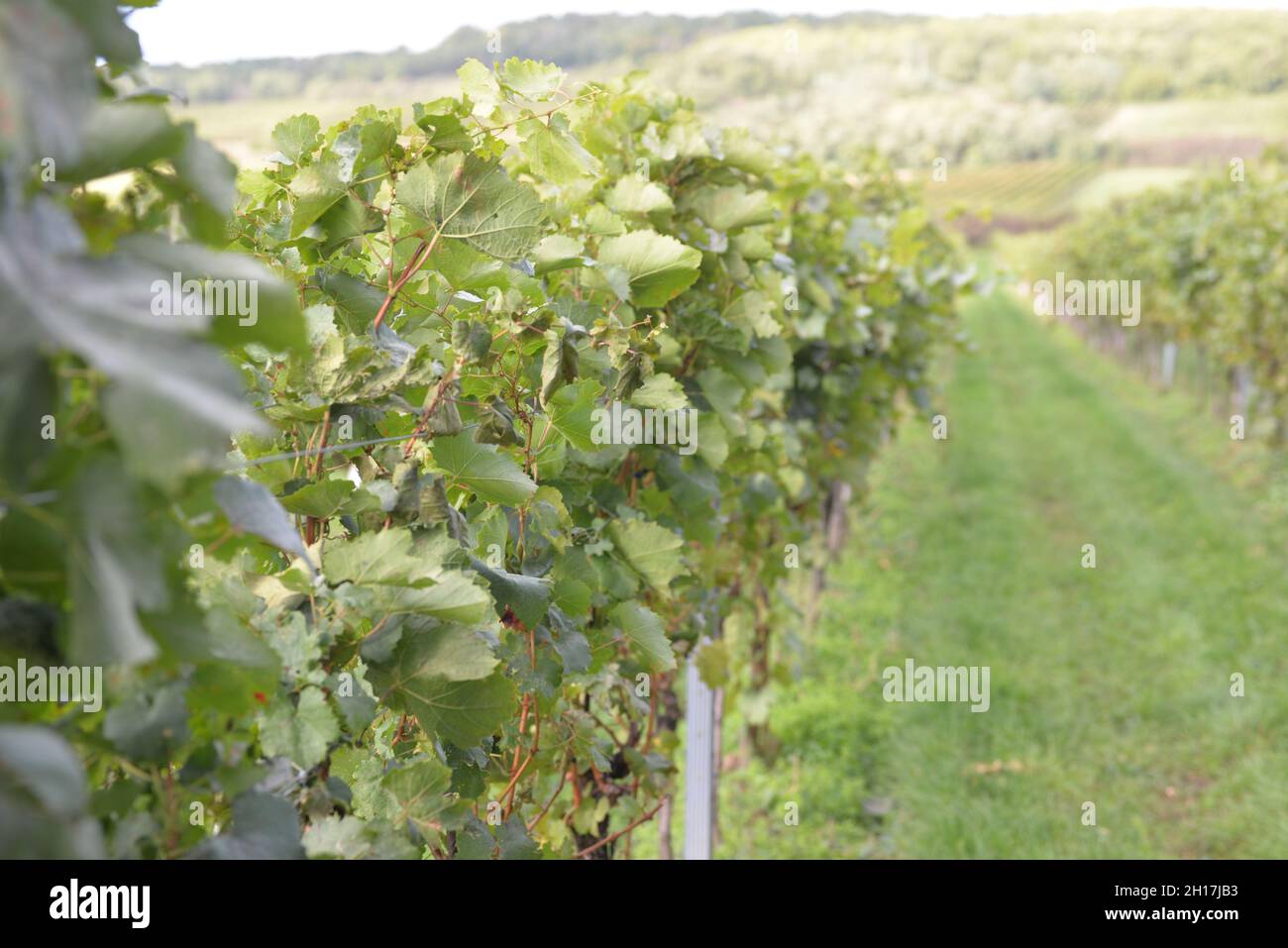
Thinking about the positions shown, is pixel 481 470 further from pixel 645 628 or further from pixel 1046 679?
pixel 1046 679

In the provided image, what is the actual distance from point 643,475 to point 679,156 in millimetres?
774

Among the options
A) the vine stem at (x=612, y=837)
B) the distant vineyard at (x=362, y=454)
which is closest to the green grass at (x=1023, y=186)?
the distant vineyard at (x=362, y=454)

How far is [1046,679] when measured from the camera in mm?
6309

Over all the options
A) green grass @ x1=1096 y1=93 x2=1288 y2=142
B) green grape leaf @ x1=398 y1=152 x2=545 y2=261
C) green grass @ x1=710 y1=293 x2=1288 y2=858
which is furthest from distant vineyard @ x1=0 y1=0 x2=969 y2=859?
green grass @ x1=1096 y1=93 x2=1288 y2=142

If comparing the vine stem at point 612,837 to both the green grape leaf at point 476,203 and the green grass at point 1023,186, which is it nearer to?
the green grape leaf at point 476,203

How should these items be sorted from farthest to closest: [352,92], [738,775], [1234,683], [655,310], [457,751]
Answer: [352,92] < [1234,683] < [738,775] < [655,310] < [457,751]

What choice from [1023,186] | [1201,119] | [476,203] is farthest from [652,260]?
[1201,119]

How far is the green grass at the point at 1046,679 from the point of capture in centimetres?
475

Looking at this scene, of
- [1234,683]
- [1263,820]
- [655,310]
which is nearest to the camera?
[655,310]

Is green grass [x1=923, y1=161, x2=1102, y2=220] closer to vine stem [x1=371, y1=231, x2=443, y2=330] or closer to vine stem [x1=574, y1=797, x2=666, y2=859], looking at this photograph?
vine stem [x1=574, y1=797, x2=666, y2=859]

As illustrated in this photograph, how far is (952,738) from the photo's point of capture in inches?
213

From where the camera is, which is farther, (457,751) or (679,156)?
(679,156)

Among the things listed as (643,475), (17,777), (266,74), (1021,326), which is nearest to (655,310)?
(643,475)

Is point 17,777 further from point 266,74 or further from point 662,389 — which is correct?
Answer: point 266,74
